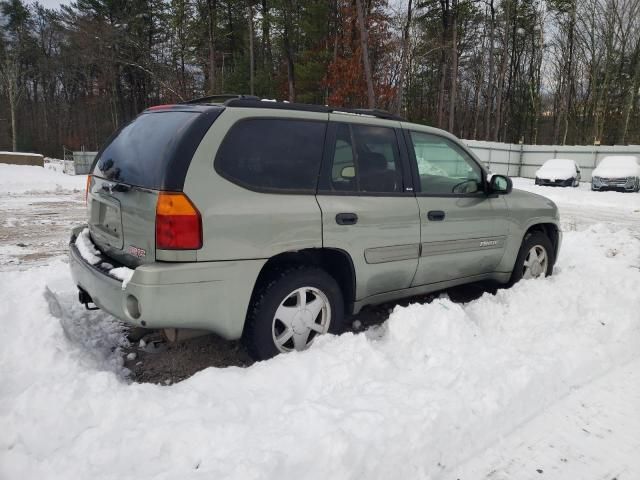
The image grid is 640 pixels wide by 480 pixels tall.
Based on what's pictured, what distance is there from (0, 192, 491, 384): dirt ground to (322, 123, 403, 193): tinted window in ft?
4.32

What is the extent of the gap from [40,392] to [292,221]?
1.74 meters

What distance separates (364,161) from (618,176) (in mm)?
18364

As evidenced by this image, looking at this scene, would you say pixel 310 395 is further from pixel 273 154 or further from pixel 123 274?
pixel 273 154

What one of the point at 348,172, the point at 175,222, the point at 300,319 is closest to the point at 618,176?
the point at 348,172

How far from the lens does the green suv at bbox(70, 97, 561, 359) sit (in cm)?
271

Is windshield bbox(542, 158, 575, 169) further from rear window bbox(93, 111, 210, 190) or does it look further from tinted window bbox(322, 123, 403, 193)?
rear window bbox(93, 111, 210, 190)

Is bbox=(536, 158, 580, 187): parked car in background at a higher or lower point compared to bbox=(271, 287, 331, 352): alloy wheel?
higher

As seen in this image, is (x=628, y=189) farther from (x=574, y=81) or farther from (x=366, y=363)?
(x=574, y=81)

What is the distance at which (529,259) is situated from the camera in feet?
16.0

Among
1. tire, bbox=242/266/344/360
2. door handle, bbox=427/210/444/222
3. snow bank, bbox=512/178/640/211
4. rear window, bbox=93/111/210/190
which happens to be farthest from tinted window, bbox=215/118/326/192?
snow bank, bbox=512/178/640/211

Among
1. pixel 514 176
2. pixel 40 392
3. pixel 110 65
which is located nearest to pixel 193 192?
pixel 40 392

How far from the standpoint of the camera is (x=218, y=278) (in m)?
2.78

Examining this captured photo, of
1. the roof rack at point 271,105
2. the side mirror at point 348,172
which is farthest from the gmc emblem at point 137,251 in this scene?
the side mirror at point 348,172

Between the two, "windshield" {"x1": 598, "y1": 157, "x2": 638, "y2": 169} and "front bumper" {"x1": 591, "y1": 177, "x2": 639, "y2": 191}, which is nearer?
"front bumper" {"x1": 591, "y1": 177, "x2": 639, "y2": 191}
